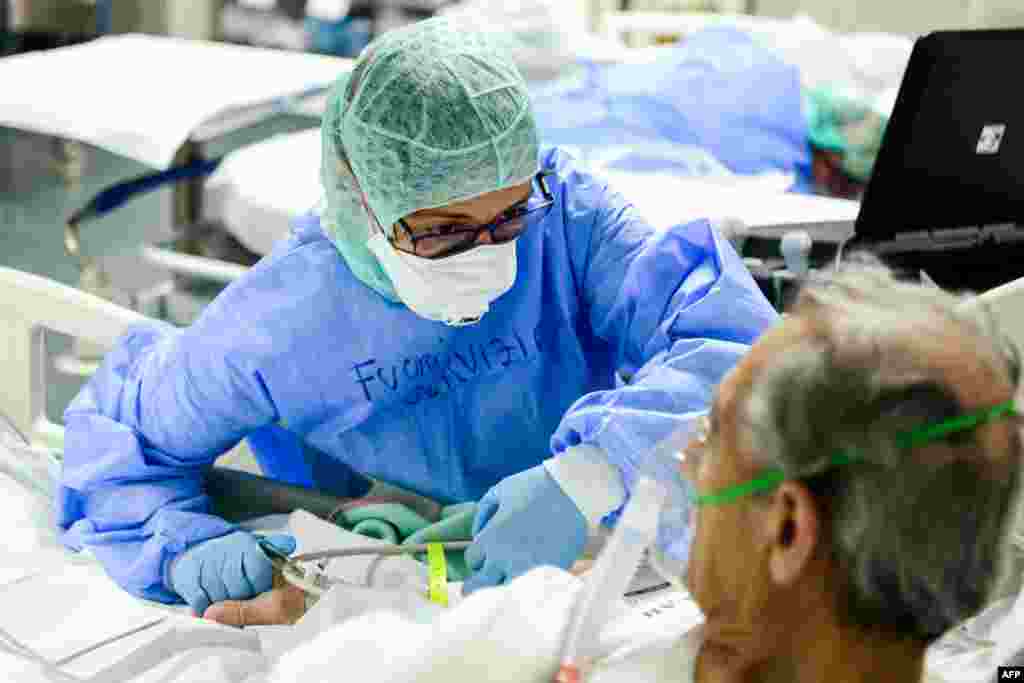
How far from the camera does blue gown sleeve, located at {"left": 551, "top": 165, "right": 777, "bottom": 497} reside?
1714 millimetres

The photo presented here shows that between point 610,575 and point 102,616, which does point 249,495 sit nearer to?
point 102,616

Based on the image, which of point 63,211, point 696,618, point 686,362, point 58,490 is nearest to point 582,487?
point 686,362

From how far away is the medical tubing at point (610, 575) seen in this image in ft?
4.03

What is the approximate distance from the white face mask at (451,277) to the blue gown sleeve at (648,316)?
0.17 meters

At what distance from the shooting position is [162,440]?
1.94 meters

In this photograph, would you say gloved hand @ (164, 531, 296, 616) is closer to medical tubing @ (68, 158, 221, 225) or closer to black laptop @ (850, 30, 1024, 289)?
black laptop @ (850, 30, 1024, 289)

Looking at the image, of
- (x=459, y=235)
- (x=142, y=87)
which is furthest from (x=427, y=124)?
(x=142, y=87)

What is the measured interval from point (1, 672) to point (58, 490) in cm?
55

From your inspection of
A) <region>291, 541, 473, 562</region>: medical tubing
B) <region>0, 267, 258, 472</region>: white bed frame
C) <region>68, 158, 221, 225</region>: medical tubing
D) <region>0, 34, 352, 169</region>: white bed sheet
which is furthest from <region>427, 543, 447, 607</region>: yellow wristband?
<region>68, 158, 221, 225</region>: medical tubing

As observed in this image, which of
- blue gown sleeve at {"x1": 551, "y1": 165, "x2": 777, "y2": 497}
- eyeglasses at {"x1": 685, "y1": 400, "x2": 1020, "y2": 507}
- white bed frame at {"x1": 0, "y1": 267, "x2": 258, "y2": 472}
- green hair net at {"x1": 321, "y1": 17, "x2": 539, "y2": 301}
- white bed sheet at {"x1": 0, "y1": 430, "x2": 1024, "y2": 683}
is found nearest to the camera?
eyeglasses at {"x1": 685, "y1": 400, "x2": 1020, "y2": 507}

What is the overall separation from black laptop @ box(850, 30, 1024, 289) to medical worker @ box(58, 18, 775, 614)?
409 millimetres

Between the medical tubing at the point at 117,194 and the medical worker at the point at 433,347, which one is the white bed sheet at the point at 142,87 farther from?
the medical worker at the point at 433,347

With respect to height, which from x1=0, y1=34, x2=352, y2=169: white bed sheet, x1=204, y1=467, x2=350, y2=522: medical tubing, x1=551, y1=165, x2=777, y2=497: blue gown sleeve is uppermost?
x1=551, y1=165, x2=777, y2=497: blue gown sleeve

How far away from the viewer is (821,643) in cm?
108
